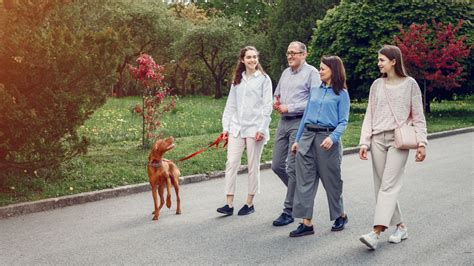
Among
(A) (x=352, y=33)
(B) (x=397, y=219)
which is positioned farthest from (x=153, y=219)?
(A) (x=352, y=33)

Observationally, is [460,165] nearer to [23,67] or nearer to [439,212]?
[439,212]

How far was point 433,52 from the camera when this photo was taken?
22.0 meters

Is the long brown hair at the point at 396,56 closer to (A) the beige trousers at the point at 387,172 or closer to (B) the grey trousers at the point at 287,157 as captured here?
(A) the beige trousers at the point at 387,172

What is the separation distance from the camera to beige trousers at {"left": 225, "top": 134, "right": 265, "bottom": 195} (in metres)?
7.56

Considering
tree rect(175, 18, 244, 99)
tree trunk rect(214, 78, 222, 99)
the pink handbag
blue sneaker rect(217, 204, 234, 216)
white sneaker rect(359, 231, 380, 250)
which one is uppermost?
tree rect(175, 18, 244, 99)

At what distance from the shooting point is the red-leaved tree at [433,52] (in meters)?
21.8

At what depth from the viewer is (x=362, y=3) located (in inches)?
1031

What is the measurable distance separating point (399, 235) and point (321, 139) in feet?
4.07

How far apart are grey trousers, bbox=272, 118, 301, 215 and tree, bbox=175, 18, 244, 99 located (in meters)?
39.1

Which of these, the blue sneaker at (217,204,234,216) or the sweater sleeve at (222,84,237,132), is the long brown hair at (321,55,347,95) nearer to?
the sweater sleeve at (222,84,237,132)

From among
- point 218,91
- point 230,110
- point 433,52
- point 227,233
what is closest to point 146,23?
point 218,91

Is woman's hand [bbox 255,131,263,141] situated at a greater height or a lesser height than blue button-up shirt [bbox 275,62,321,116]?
lesser

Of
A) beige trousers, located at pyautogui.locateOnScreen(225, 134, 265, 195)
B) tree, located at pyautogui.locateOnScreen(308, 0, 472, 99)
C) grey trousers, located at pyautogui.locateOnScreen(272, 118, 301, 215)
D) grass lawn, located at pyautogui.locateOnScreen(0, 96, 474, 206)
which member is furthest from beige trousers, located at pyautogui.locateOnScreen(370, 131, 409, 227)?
tree, located at pyautogui.locateOnScreen(308, 0, 472, 99)

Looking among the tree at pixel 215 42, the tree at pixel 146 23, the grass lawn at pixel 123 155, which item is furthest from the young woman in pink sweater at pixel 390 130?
the tree at pixel 146 23
